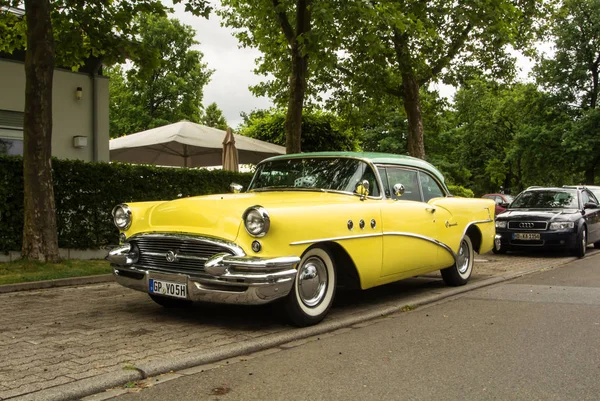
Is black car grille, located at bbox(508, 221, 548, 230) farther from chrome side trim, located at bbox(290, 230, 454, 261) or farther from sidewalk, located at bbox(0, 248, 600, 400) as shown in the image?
chrome side trim, located at bbox(290, 230, 454, 261)

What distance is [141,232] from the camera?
19.6 ft

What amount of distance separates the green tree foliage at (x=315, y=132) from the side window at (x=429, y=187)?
40.8 feet

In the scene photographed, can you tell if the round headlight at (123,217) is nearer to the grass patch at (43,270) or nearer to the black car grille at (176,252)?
the black car grille at (176,252)

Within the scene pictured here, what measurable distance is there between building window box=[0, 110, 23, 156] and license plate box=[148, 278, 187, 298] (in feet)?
31.7

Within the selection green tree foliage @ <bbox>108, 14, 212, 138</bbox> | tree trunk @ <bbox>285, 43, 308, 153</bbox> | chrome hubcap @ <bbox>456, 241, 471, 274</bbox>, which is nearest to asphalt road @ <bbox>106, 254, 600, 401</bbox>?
chrome hubcap @ <bbox>456, 241, 471, 274</bbox>

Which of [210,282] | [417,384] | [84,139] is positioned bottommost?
[417,384]

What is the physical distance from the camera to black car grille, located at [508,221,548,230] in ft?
42.1

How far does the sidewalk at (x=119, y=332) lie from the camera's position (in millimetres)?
4043

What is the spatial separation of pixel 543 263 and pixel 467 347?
295 inches

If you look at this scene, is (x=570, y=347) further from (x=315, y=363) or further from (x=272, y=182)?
(x=272, y=182)

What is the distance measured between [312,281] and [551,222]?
871 cm

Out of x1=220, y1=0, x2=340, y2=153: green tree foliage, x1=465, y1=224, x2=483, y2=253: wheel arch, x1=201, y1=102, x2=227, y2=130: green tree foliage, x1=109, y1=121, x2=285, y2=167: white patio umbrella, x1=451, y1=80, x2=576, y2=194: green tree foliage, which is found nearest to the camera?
x1=465, y1=224, x2=483, y2=253: wheel arch

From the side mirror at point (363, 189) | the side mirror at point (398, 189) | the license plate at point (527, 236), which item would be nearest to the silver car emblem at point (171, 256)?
the side mirror at point (363, 189)

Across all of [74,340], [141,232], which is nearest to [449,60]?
[141,232]
